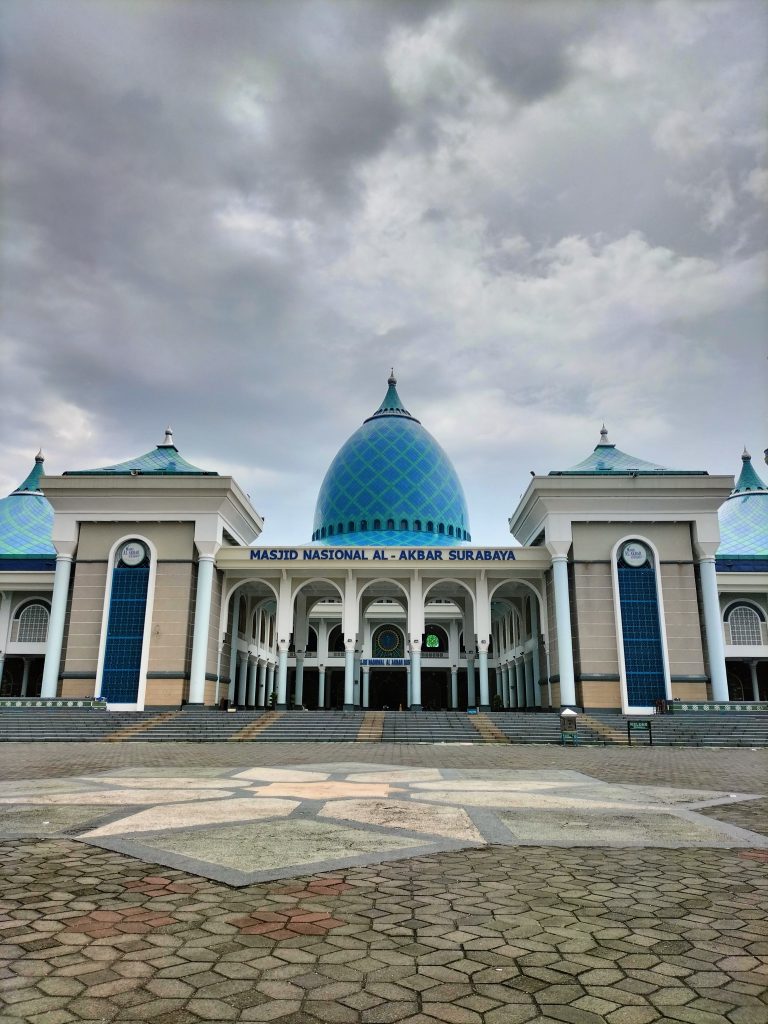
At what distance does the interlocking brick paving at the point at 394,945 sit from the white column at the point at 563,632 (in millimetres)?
28379

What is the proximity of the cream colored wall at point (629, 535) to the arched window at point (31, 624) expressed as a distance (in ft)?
100.0

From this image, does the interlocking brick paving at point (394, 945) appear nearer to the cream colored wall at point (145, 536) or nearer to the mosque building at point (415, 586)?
the mosque building at point (415, 586)

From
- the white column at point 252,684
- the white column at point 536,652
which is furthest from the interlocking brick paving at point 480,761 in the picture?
the white column at point 252,684

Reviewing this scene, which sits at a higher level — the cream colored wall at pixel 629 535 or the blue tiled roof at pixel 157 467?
the blue tiled roof at pixel 157 467

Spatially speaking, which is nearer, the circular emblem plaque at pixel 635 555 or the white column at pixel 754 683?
the circular emblem plaque at pixel 635 555

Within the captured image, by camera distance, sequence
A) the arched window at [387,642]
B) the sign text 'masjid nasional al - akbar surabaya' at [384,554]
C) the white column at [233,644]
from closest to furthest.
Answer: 1. the sign text 'masjid nasional al - akbar surabaya' at [384,554]
2. the white column at [233,644]
3. the arched window at [387,642]

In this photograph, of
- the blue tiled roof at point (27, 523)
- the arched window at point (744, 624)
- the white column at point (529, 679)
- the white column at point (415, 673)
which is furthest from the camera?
the blue tiled roof at point (27, 523)

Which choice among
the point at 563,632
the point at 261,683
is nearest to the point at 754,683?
the point at 563,632

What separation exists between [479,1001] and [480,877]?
88.4 inches

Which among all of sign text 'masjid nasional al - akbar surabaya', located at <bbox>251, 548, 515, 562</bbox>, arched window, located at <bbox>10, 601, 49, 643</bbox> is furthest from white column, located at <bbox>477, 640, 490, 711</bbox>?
arched window, located at <bbox>10, 601, 49, 643</bbox>

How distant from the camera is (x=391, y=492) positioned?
48.7 metres

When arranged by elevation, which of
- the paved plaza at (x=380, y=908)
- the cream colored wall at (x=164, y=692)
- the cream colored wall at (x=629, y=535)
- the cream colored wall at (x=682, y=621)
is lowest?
the paved plaza at (x=380, y=908)

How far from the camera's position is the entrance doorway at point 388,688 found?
5441cm

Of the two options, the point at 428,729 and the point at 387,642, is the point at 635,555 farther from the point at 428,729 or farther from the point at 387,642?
the point at 387,642
